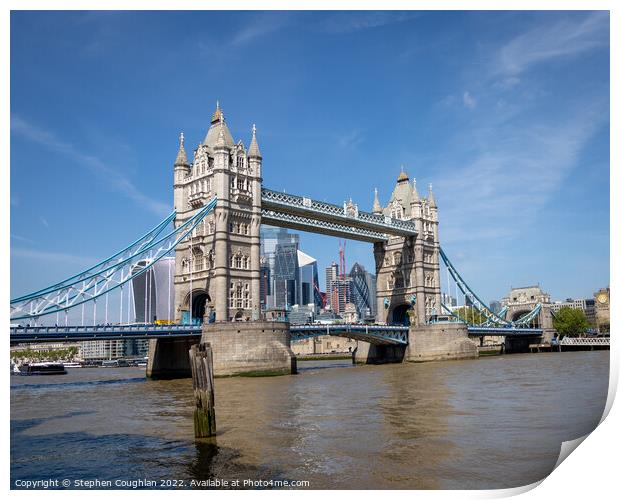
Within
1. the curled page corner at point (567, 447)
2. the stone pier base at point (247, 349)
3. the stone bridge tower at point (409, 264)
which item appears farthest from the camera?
the stone bridge tower at point (409, 264)

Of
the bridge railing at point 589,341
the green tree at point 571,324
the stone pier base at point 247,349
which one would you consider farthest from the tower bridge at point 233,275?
the green tree at point 571,324

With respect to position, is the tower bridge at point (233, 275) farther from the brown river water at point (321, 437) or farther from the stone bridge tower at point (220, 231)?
the brown river water at point (321, 437)

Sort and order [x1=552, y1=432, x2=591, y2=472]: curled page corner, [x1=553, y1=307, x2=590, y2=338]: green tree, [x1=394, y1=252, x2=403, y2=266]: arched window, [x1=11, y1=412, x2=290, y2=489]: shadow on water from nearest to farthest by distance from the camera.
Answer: [x1=11, y1=412, x2=290, y2=489]: shadow on water, [x1=552, y1=432, x2=591, y2=472]: curled page corner, [x1=394, y1=252, x2=403, y2=266]: arched window, [x1=553, y1=307, x2=590, y2=338]: green tree

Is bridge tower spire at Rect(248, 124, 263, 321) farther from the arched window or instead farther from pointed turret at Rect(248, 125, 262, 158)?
the arched window

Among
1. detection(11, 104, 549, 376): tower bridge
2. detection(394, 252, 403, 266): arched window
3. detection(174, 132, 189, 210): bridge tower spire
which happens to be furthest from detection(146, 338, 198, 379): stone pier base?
detection(394, 252, 403, 266): arched window
